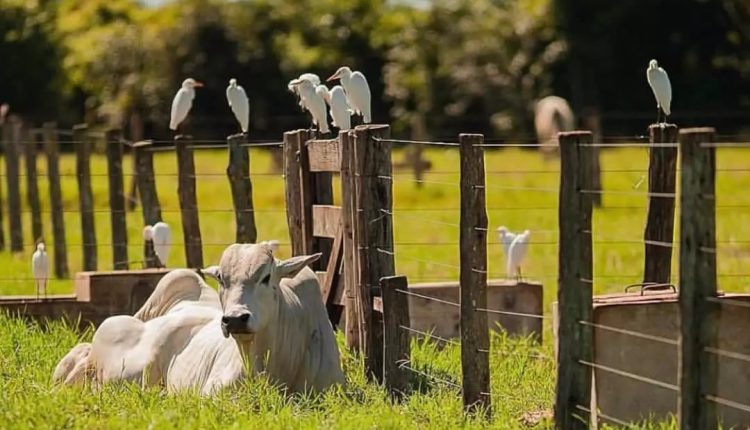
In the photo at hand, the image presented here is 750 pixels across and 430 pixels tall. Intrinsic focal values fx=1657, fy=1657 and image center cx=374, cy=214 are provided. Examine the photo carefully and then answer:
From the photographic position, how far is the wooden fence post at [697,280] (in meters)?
6.97

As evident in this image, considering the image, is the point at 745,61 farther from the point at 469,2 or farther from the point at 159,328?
the point at 159,328

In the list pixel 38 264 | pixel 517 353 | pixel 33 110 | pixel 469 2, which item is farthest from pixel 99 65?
pixel 517 353

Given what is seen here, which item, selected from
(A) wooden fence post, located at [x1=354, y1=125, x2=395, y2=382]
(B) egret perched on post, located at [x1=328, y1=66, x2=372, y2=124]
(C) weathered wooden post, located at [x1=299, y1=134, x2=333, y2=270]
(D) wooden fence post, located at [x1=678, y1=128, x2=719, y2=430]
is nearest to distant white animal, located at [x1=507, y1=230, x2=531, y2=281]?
(B) egret perched on post, located at [x1=328, y1=66, x2=372, y2=124]

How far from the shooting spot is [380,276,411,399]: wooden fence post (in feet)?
33.0

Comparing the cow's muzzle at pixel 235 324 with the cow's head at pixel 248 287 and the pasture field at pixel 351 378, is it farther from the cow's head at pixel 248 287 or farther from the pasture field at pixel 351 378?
the pasture field at pixel 351 378

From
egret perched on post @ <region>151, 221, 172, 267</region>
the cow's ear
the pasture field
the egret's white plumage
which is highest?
the egret's white plumage

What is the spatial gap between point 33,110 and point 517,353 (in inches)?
1192

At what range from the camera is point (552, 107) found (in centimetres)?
3562

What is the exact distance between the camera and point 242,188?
14328mm

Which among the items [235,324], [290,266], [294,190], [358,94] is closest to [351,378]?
[290,266]

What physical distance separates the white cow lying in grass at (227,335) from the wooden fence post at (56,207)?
7462 mm

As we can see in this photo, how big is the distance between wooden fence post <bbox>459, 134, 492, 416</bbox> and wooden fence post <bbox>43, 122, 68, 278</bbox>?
1003 centimetres

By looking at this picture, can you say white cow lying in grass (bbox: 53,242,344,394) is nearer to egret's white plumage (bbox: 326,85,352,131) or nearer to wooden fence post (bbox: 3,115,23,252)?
egret's white plumage (bbox: 326,85,352,131)

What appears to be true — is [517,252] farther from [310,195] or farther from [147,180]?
[147,180]
